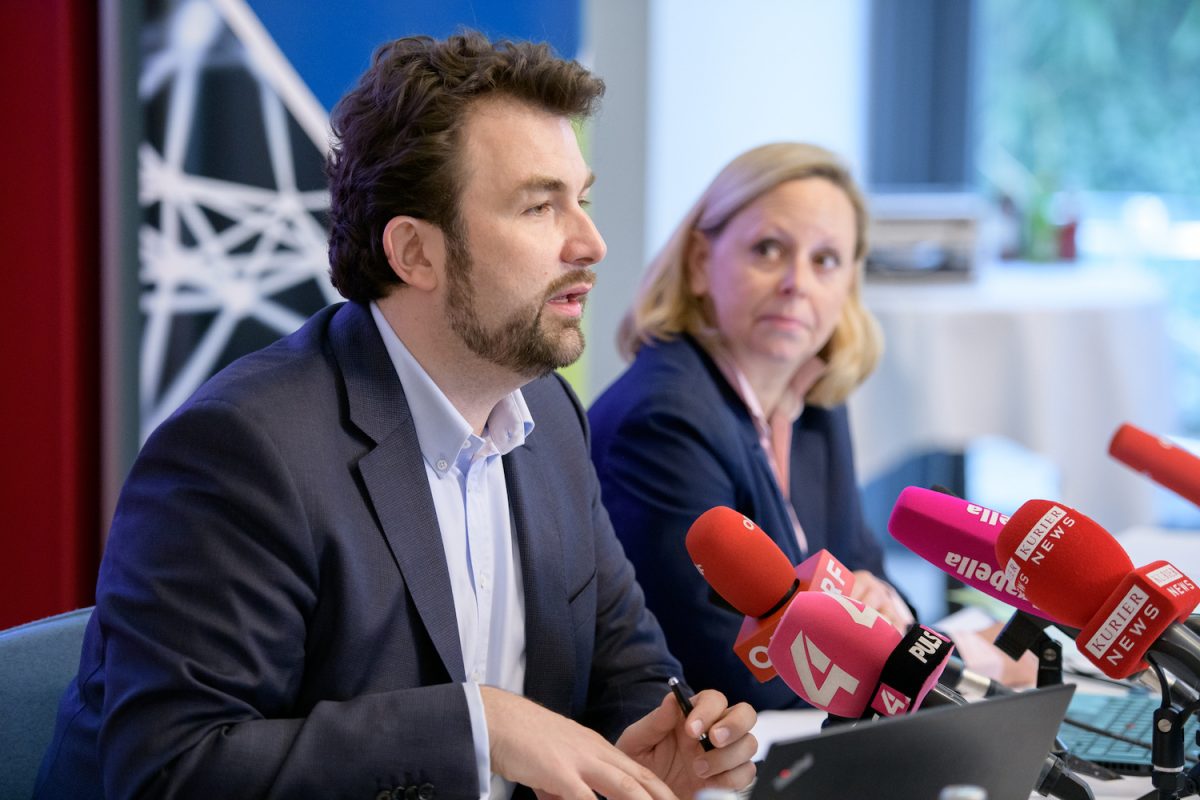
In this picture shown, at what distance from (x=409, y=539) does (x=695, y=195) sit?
→ 3.46m

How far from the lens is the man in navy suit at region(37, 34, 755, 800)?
1.30 metres

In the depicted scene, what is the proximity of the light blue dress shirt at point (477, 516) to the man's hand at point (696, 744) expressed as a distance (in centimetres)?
21

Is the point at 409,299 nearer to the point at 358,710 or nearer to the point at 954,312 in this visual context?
the point at 358,710

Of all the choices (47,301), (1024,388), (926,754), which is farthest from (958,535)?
(1024,388)

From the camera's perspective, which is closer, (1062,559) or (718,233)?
(1062,559)

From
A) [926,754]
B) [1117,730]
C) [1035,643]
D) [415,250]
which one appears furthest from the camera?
[1117,730]

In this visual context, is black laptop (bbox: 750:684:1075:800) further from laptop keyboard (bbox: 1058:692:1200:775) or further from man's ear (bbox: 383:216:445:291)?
man's ear (bbox: 383:216:445:291)

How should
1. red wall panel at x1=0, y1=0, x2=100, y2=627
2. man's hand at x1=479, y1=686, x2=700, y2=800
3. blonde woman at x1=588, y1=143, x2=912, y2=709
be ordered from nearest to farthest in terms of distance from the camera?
man's hand at x1=479, y1=686, x2=700, y2=800
blonde woman at x1=588, y1=143, x2=912, y2=709
red wall panel at x1=0, y1=0, x2=100, y2=627

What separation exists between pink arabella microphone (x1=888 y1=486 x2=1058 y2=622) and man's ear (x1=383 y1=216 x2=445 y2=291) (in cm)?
59

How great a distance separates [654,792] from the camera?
126 cm

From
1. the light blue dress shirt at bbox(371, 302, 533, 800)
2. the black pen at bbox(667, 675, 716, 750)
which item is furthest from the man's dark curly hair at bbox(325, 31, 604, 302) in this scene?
the black pen at bbox(667, 675, 716, 750)

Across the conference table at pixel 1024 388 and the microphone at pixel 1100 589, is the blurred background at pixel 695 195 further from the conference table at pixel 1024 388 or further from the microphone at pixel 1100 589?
the microphone at pixel 1100 589

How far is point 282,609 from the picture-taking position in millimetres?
1352

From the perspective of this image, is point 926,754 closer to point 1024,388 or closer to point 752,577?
point 752,577
